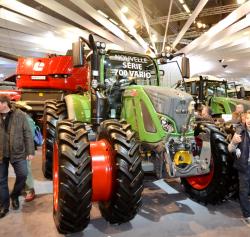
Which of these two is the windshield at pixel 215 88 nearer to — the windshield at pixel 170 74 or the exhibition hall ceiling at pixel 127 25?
the exhibition hall ceiling at pixel 127 25

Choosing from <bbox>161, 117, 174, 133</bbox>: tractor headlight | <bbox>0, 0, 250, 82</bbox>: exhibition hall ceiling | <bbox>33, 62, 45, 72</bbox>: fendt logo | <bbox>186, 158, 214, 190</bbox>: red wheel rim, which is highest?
<bbox>0, 0, 250, 82</bbox>: exhibition hall ceiling

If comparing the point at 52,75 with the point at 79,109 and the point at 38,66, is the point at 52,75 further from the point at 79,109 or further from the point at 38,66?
the point at 79,109

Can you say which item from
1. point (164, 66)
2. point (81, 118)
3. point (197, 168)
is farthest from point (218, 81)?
point (197, 168)

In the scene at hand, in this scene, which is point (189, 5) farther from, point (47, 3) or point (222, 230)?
point (222, 230)

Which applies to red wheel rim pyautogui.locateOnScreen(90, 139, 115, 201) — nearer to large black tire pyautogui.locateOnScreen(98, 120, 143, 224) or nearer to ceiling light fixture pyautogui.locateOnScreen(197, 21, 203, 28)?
large black tire pyautogui.locateOnScreen(98, 120, 143, 224)

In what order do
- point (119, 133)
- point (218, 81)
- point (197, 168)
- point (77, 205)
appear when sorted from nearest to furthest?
point (77, 205) < point (119, 133) < point (197, 168) < point (218, 81)

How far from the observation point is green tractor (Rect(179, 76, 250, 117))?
9.62 m

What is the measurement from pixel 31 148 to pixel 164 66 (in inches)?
106

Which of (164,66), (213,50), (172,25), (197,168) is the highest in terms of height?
(172,25)

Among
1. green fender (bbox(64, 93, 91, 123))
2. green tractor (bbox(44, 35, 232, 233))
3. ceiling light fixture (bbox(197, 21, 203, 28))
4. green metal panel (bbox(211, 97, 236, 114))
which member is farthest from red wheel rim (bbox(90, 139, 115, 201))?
ceiling light fixture (bbox(197, 21, 203, 28))

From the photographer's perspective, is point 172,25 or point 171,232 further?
point 172,25

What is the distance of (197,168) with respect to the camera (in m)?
3.80

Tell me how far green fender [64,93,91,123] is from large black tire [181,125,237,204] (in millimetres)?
2043

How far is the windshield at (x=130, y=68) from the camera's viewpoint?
499 cm
